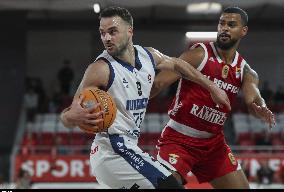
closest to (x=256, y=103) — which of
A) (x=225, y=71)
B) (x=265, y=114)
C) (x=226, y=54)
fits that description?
(x=265, y=114)

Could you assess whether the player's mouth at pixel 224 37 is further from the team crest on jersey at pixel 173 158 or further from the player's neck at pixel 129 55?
the player's neck at pixel 129 55

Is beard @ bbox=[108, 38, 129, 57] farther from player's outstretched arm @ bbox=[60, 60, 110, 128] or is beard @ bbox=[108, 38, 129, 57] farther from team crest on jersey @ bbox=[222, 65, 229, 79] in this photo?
team crest on jersey @ bbox=[222, 65, 229, 79]

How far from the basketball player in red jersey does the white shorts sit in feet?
4.44

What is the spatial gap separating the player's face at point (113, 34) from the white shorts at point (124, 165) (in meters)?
0.68

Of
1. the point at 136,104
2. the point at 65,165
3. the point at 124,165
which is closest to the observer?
the point at 124,165

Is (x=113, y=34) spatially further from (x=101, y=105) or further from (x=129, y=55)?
(x=101, y=105)

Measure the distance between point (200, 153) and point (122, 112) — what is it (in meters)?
1.67

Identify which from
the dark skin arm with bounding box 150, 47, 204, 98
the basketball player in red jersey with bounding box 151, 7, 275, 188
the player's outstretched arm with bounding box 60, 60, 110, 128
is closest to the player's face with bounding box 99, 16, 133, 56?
the player's outstretched arm with bounding box 60, 60, 110, 128

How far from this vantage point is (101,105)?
13.3 feet

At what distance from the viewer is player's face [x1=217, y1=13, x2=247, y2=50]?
5.83 m

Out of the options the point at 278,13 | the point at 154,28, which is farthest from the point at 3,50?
the point at 278,13

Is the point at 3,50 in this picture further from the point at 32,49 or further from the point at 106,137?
the point at 106,137

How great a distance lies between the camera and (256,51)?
23281mm

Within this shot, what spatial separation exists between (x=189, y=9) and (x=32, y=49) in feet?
22.7
